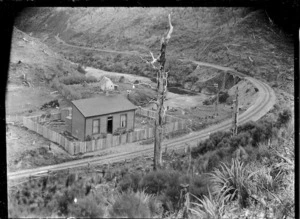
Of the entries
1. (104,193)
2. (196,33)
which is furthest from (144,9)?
(104,193)

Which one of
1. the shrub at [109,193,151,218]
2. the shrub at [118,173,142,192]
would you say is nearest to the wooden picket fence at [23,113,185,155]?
the shrub at [118,173,142,192]

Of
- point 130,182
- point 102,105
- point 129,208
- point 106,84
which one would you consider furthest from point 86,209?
point 106,84

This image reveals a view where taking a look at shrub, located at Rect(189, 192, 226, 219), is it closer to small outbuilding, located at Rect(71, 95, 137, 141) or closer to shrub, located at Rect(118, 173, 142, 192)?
shrub, located at Rect(118, 173, 142, 192)

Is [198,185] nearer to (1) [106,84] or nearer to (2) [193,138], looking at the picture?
(2) [193,138]

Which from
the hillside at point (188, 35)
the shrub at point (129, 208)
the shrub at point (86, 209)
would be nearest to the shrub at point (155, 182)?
the shrub at point (129, 208)

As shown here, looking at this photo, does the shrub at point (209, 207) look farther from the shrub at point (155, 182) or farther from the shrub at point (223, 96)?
the shrub at point (223, 96)

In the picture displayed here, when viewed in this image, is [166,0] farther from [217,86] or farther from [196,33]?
[217,86]
